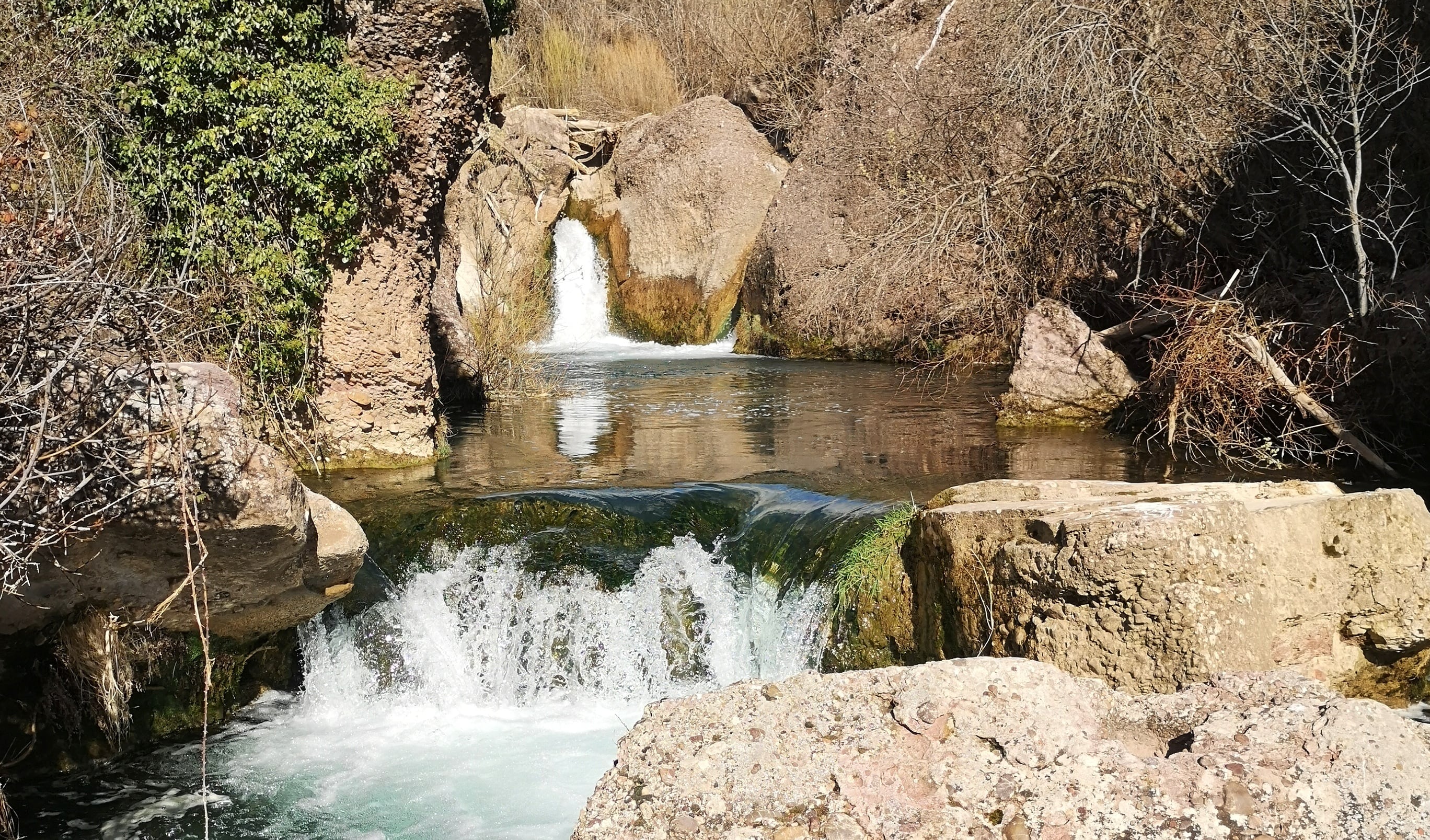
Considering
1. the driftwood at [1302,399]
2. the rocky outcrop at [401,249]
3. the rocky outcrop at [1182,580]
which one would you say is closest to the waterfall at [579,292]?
the rocky outcrop at [401,249]

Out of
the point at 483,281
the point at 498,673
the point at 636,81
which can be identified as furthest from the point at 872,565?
the point at 636,81

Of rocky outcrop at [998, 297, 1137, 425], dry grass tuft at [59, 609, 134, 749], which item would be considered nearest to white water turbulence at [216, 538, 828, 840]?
dry grass tuft at [59, 609, 134, 749]

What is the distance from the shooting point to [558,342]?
2098cm

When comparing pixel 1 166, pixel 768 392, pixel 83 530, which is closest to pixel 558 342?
pixel 768 392

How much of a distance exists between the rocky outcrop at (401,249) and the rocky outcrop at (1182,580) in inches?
208

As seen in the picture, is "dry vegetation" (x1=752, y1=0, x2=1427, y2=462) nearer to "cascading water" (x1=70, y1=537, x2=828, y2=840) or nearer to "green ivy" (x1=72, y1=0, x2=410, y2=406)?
"cascading water" (x1=70, y1=537, x2=828, y2=840)

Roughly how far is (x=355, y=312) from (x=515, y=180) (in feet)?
46.2

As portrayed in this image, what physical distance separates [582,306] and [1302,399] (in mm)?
14858

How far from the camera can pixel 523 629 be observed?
661 cm

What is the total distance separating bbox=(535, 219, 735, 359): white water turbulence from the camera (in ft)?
66.0

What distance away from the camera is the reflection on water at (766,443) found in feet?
27.7

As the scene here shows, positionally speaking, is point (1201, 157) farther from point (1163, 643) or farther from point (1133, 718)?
point (1133, 718)

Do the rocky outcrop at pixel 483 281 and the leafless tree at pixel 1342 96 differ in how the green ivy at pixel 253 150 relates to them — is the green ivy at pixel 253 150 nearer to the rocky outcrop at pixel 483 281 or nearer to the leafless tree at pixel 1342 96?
the rocky outcrop at pixel 483 281

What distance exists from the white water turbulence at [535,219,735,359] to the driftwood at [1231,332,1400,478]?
11226 mm
